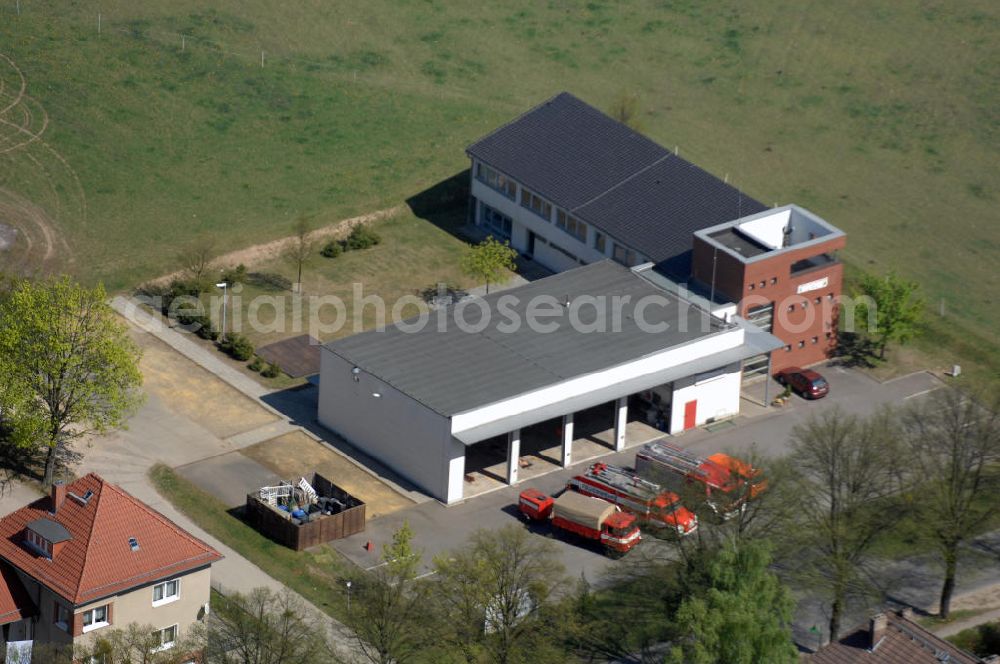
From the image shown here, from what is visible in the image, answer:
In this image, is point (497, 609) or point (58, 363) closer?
point (497, 609)

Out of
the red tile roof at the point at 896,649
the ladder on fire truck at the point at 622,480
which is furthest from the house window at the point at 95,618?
the red tile roof at the point at 896,649

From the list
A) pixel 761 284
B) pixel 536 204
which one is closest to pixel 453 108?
pixel 536 204

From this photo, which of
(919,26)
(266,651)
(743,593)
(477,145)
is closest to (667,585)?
(743,593)

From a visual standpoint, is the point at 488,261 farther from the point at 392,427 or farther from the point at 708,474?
the point at 708,474

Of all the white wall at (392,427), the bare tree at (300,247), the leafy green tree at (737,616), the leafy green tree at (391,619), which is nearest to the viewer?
the leafy green tree at (737,616)

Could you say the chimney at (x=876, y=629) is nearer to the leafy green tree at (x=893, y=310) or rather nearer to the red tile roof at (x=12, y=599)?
the red tile roof at (x=12, y=599)

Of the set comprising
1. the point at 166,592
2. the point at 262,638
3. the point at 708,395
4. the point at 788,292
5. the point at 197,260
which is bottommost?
the point at 708,395
